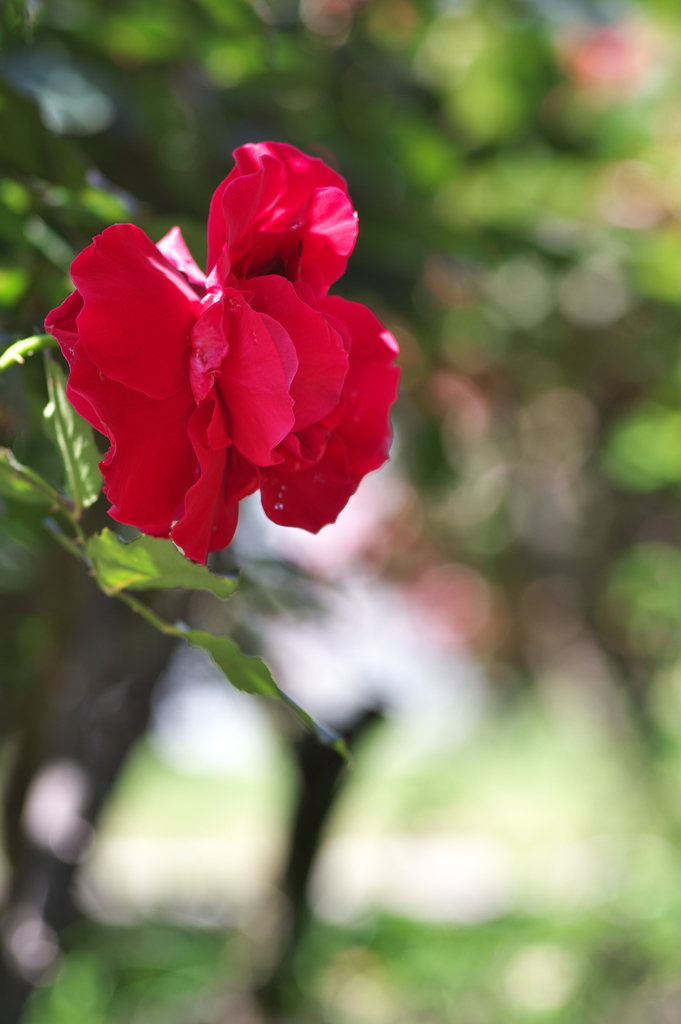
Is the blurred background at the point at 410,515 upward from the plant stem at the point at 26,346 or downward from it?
downward

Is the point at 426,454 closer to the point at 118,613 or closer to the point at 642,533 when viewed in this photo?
the point at 118,613

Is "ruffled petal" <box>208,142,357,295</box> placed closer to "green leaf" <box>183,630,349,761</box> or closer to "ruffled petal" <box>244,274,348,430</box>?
"ruffled petal" <box>244,274,348,430</box>

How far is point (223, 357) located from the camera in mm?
311

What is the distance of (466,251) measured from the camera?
0.79m

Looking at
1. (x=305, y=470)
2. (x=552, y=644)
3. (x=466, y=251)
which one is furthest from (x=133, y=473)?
(x=552, y=644)

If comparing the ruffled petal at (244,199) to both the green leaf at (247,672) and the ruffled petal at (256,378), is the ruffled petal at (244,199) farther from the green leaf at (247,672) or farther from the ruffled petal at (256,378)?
the green leaf at (247,672)

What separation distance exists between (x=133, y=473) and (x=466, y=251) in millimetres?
558

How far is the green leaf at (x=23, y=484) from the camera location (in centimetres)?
34

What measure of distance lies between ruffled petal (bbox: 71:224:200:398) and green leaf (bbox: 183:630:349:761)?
0.10 metres

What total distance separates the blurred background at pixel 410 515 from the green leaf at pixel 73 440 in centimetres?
8

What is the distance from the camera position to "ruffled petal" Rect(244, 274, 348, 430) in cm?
32

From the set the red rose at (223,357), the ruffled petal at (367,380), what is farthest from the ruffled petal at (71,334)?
the ruffled petal at (367,380)

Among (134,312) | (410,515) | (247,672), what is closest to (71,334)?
(134,312)

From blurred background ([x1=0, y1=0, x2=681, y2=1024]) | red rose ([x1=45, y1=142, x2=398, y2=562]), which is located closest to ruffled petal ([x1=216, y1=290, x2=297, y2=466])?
red rose ([x1=45, y1=142, x2=398, y2=562])
